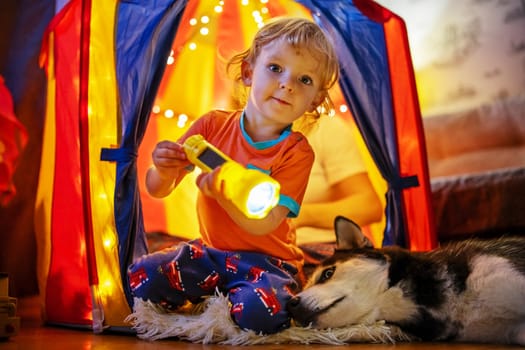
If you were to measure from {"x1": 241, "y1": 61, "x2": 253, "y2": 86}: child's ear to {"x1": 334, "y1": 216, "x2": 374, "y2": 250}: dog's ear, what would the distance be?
0.46 m

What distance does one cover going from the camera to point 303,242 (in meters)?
2.26

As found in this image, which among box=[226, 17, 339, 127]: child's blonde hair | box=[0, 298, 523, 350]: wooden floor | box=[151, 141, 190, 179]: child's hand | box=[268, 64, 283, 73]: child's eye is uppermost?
box=[226, 17, 339, 127]: child's blonde hair

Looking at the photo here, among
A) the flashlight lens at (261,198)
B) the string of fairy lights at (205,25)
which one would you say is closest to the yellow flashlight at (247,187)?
the flashlight lens at (261,198)

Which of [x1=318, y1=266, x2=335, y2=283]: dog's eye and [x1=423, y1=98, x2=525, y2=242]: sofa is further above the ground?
[x1=423, y1=98, x2=525, y2=242]: sofa

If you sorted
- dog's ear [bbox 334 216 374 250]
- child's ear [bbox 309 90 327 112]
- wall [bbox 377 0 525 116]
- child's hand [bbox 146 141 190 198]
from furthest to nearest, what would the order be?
wall [bbox 377 0 525 116], child's ear [bbox 309 90 327 112], dog's ear [bbox 334 216 374 250], child's hand [bbox 146 141 190 198]

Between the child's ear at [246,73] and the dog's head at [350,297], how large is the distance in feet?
1.90

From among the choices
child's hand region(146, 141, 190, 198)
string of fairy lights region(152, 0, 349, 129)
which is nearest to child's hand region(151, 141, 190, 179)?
child's hand region(146, 141, 190, 198)

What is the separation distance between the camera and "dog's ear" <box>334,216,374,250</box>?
1.50 metres

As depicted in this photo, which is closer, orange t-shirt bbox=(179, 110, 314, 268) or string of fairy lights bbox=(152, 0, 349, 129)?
orange t-shirt bbox=(179, 110, 314, 268)

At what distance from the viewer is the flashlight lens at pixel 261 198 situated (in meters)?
1.16

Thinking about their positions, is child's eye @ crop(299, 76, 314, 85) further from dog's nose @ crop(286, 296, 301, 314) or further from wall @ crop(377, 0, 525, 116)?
wall @ crop(377, 0, 525, 116)

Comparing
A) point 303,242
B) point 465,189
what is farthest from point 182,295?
point 465,189

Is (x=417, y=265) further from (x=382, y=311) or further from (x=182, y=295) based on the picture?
(x=182, y=295)

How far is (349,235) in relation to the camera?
1505mm
